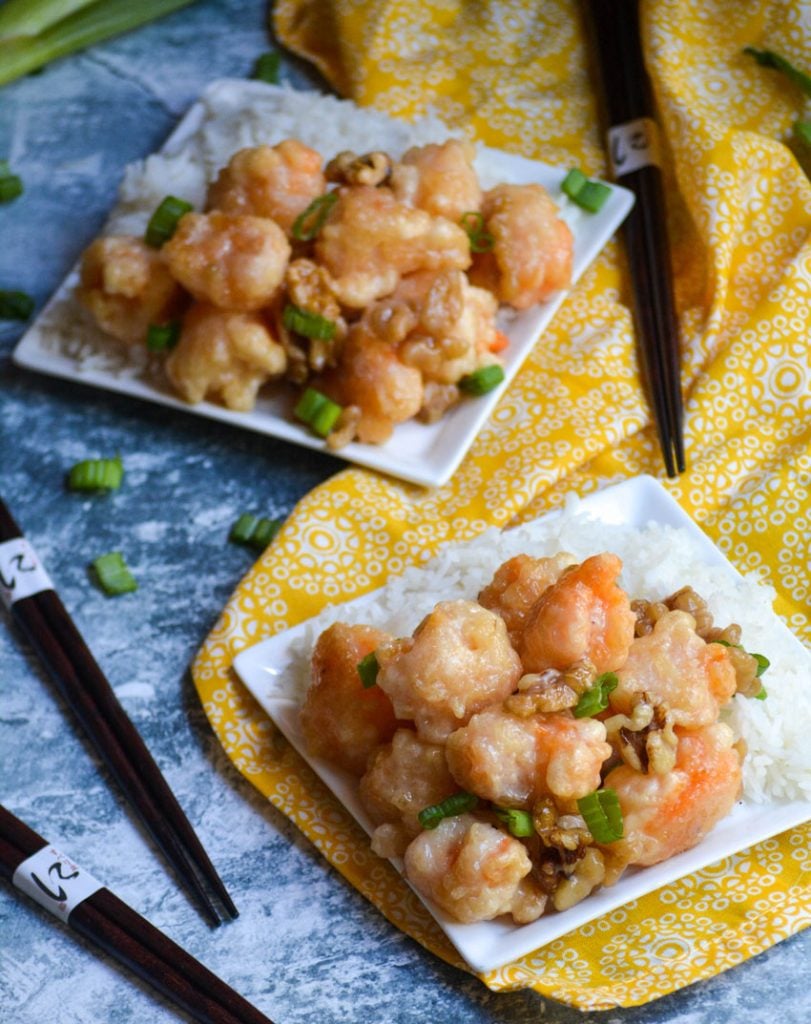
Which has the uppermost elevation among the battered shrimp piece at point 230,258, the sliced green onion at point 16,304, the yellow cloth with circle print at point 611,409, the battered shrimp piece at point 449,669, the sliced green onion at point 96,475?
the battered shrimp piece at point 230,258

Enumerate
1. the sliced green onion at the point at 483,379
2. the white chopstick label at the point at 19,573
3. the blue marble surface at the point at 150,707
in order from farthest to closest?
1. the sliced green onion at the point at 483,379
2. the white chopstick label at the point at 19,573
3. the blue marble surface at the point at 150,707

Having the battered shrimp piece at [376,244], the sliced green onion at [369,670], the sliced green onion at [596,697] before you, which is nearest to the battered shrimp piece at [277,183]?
the battered shrimp piece at [376,244]

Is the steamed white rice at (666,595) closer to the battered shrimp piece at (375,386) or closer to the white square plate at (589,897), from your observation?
the white square plate at (589,897)

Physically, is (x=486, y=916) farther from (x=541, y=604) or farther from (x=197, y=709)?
(x=197, y=709)

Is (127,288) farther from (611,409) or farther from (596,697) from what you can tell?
(596,697)

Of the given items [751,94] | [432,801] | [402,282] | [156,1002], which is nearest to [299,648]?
[432,801]

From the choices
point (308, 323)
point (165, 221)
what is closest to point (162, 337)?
point (165, 221)
